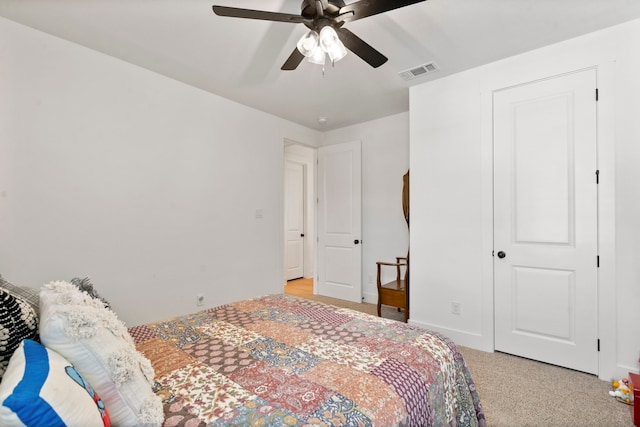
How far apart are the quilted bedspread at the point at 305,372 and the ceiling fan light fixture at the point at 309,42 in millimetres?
1571

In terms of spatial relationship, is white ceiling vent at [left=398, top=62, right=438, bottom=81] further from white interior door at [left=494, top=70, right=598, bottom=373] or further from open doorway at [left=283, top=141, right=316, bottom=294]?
open doorway at [left=283, top=141, right=316, bottom=294]

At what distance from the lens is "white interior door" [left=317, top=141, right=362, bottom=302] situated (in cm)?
432

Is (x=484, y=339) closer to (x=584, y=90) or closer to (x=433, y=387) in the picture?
(x=433, y=387)

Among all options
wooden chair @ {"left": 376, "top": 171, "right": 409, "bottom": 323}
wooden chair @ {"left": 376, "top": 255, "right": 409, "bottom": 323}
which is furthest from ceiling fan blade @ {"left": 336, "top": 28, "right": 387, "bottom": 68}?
wooden chair @ {"left": 376, "top": 255, "right": 409, "bottom": 323}

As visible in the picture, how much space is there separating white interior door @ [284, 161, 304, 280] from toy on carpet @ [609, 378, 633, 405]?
448cm

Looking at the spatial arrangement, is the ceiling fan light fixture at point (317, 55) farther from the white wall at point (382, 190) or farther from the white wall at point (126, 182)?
the white wall at point (382, 190)

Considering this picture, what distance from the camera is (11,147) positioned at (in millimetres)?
2064

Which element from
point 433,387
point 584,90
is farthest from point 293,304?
point 584,90

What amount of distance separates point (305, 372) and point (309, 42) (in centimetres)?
165

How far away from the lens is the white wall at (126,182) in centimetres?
212

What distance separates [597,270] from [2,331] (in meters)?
3.32

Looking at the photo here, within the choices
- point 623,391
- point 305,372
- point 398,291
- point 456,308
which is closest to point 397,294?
point 398,291

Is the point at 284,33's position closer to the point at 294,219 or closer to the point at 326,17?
the point at 326,17

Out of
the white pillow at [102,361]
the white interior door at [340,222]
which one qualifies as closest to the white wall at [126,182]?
the white interior door at [340,222]
